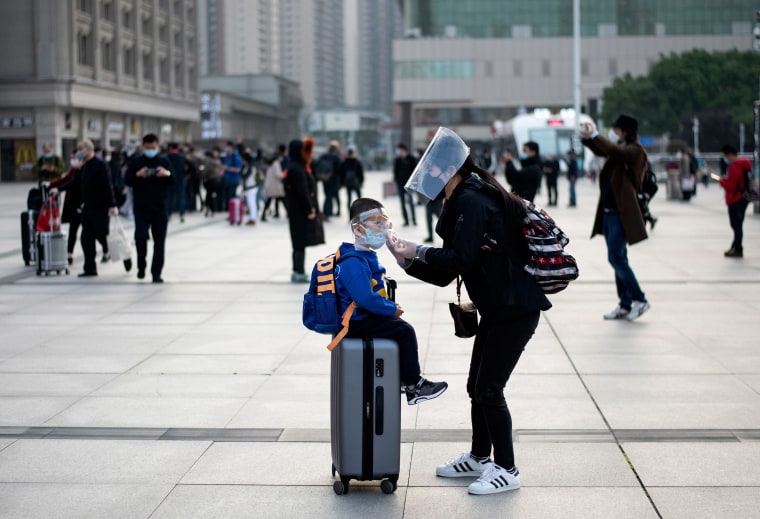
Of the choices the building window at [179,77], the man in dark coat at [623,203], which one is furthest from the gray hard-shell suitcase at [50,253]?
the building window at [179,77]

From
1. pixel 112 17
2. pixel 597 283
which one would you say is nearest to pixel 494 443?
pixel 597 283

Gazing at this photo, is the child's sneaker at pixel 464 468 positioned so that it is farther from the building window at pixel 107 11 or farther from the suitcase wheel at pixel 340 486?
the building window at pixel 107 11

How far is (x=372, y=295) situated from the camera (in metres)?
5.32

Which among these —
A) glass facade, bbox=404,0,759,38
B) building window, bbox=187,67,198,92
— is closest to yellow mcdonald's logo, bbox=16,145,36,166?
building window, bbox=187,67,198,92

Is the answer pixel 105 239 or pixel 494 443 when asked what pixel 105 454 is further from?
pixel 105 239

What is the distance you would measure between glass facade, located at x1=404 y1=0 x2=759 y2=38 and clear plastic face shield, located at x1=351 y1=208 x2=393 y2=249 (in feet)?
343

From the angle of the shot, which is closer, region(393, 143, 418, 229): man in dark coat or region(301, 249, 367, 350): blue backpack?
region(301, 249, 367, 350): blue backpack

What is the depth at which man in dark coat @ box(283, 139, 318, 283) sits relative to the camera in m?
13.8

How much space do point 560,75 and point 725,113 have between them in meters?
33.0

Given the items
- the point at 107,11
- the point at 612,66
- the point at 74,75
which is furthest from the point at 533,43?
the point at 74,75

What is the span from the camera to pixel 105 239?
49.8 feet

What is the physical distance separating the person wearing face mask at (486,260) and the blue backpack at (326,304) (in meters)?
0.35

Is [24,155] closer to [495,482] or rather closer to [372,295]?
[372,295]

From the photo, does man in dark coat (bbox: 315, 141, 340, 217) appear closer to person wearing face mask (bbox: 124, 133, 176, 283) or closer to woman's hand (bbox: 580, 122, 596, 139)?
person wearing face mask (bbox: 124, 133, 176, 283)
